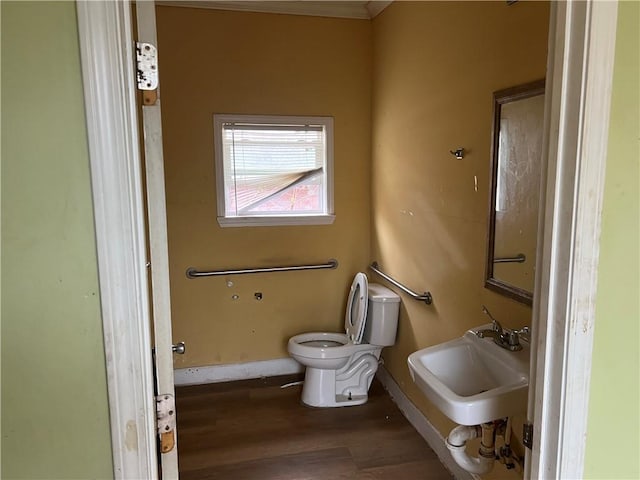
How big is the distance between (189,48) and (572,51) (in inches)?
102

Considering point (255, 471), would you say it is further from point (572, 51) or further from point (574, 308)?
point (572, 51)

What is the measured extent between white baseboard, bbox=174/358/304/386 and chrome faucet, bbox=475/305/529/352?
1899mm

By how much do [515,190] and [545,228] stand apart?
2.89 ft

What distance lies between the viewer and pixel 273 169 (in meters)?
3.30

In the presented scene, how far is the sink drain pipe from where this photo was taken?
6.04ft

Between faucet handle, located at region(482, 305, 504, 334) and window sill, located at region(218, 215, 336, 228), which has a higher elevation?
window sill, located at region(218, 215, 336, 228)

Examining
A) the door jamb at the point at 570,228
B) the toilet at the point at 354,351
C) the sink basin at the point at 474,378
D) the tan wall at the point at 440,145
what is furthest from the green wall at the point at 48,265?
the toilet at the point at 354,351

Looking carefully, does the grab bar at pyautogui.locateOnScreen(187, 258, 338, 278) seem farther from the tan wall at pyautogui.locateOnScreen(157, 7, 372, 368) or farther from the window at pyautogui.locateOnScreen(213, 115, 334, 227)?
the window at pyautogui.locateOnScreen(213, 115, 334, 227)

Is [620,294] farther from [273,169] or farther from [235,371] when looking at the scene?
[235,371]

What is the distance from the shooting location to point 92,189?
79cm

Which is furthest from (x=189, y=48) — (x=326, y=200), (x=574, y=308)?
(x=574, y=308)

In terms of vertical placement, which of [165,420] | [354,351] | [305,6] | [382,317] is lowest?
[354,351]

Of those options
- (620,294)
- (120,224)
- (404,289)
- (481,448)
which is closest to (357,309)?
(404,289)

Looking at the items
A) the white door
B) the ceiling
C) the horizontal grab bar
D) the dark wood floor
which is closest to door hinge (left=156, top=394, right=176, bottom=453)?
the white door
